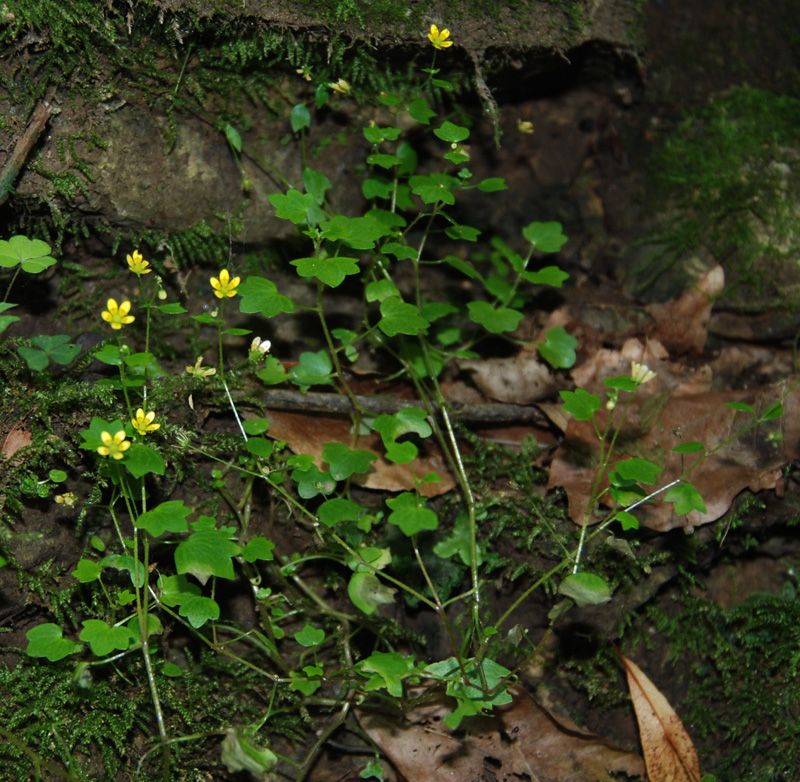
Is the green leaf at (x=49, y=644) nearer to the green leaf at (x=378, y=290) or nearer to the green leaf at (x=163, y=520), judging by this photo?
the green leaf at (x=163, y=520)

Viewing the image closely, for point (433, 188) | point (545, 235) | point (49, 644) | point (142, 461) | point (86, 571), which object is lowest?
point (49, 644)

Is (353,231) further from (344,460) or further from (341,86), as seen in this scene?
(344,460)

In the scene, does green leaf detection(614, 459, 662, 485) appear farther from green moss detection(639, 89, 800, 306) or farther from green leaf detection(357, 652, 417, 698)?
green moss detection(639, 89, 800, 306)

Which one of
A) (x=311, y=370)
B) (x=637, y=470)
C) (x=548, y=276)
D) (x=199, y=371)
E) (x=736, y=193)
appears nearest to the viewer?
(x=637, y=470)

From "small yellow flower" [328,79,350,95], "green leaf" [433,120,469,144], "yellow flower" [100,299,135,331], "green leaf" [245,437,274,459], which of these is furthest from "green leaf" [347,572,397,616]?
"small yellow flower" [328,79,350,95]

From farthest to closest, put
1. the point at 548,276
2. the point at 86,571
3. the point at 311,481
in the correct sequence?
the point at 548,276 < the point at 311,481 < the point at 86,571

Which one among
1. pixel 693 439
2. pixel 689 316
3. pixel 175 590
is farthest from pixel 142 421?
pixel 689 316

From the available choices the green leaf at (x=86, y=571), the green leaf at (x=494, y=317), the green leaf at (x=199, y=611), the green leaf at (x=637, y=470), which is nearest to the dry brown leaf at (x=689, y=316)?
the green leaf at (x=494, y=317)
